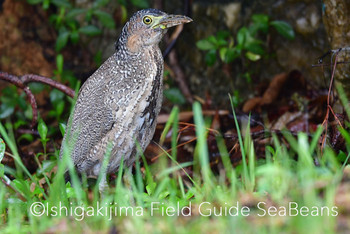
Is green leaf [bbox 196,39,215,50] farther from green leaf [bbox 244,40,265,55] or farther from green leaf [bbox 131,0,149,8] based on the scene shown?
green leaf [bbox 131,0,149,8]

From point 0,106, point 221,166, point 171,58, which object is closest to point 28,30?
point 0,106

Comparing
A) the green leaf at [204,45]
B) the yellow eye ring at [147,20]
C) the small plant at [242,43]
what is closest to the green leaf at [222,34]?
the small plant at [242,43]

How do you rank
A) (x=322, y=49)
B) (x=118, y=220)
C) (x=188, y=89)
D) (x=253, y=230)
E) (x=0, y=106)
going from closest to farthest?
(x=253, y=230) < (x=118, y=220) < (x=322, y=49) < (x=0, y=106) < (x=188, y=89)

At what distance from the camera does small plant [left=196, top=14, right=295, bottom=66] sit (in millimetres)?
5805

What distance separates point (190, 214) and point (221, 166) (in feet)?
7.61

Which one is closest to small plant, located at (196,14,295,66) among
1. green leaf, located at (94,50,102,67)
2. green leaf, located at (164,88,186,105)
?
green leaf, located at (164,88,186,105)

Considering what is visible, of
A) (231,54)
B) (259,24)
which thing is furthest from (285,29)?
(231,54)

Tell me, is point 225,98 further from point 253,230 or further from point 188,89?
point 253,230

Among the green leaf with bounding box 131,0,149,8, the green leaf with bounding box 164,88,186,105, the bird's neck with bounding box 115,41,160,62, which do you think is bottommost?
the green leaf with bounding box 164,88,186,105

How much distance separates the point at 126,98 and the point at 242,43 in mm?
2015

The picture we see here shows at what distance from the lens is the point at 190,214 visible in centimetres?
298

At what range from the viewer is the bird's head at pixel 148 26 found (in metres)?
4.38

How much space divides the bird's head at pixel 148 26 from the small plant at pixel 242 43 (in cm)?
162

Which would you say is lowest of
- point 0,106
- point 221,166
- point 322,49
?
point 221,166
